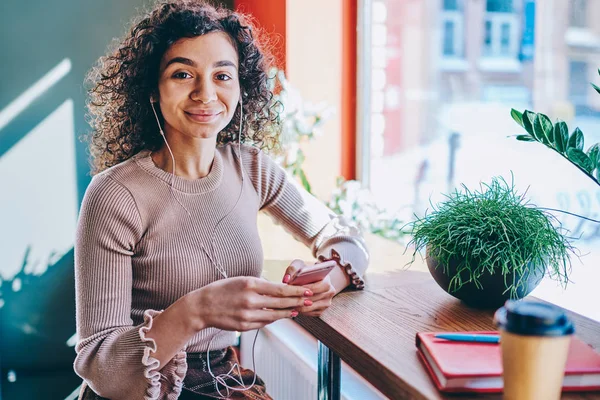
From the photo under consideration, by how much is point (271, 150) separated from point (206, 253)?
1.76 ft

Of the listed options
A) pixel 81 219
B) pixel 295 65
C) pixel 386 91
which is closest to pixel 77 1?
pixel 295 65

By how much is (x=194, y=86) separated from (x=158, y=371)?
0.60m

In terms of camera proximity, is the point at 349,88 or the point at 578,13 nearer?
the point at 578,13

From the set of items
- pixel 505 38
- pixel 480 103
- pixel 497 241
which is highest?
pixel 505 38

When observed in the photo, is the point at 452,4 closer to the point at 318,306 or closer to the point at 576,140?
the point at 576,140

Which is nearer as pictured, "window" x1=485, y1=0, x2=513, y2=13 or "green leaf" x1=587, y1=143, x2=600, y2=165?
"green leaf" x1=587, y1=143, x2=600, y2=165

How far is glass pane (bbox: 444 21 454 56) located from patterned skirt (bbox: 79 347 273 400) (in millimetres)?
1263

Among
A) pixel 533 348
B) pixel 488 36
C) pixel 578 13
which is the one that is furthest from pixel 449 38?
pixel 533 348

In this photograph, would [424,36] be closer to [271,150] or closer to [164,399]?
[271,150]

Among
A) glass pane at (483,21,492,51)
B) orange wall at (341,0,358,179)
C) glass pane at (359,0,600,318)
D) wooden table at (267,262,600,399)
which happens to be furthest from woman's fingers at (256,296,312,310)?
orange wall at (341,0,358,179)

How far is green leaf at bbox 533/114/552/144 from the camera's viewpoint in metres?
1.15

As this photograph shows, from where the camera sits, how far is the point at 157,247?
1.29m

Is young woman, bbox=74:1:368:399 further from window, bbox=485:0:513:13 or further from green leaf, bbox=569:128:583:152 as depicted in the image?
window, bbox=485:0:513:13

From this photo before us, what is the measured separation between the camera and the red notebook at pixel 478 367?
2.85ft
